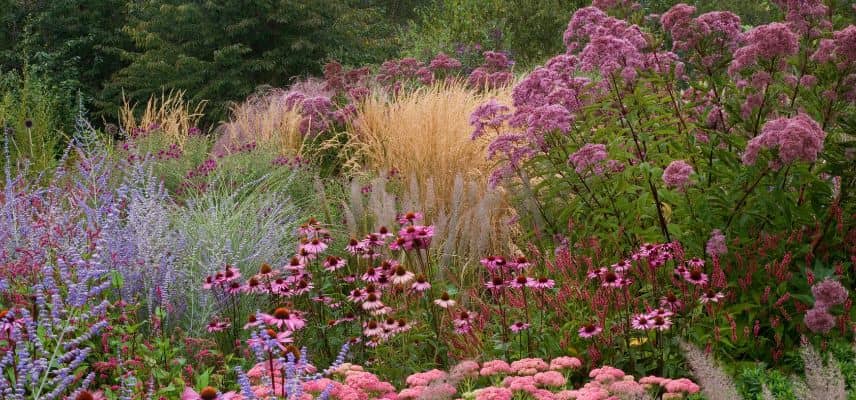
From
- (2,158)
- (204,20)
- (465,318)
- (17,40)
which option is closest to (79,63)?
(17,40)

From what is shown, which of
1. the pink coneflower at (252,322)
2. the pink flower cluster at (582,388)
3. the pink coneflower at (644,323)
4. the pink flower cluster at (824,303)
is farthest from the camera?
the pink flower cluster at (824,303)

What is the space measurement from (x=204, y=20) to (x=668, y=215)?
1424cm

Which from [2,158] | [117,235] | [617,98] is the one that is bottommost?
[2,158]

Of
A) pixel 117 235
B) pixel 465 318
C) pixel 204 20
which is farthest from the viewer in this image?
pixel 204 20

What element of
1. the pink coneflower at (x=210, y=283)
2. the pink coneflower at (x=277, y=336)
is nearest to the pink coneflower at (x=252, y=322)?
the pink coneflower at (x=277, y=336)

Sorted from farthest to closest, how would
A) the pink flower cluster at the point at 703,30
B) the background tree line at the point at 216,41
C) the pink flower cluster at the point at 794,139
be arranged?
the background tree line at the point at 216,41
the pink flower cluster at the point at 703,30
the pink flower cluster at the point at 794,139

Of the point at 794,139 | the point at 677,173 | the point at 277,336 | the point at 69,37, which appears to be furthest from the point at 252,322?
the point at 69,37

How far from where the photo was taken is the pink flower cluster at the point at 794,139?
336 centimetres

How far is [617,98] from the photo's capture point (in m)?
4.62

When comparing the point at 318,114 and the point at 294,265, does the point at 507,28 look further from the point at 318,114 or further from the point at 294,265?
the point at 294,265

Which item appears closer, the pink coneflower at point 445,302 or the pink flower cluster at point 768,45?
the pink coneflower at point 445,302

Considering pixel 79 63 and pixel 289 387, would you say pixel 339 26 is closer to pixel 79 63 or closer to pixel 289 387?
pixel 79 63

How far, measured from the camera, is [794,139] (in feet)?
11.0

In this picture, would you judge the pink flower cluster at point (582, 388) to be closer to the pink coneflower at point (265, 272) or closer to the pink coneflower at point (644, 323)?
the pink coneflower at point (644, 323)
